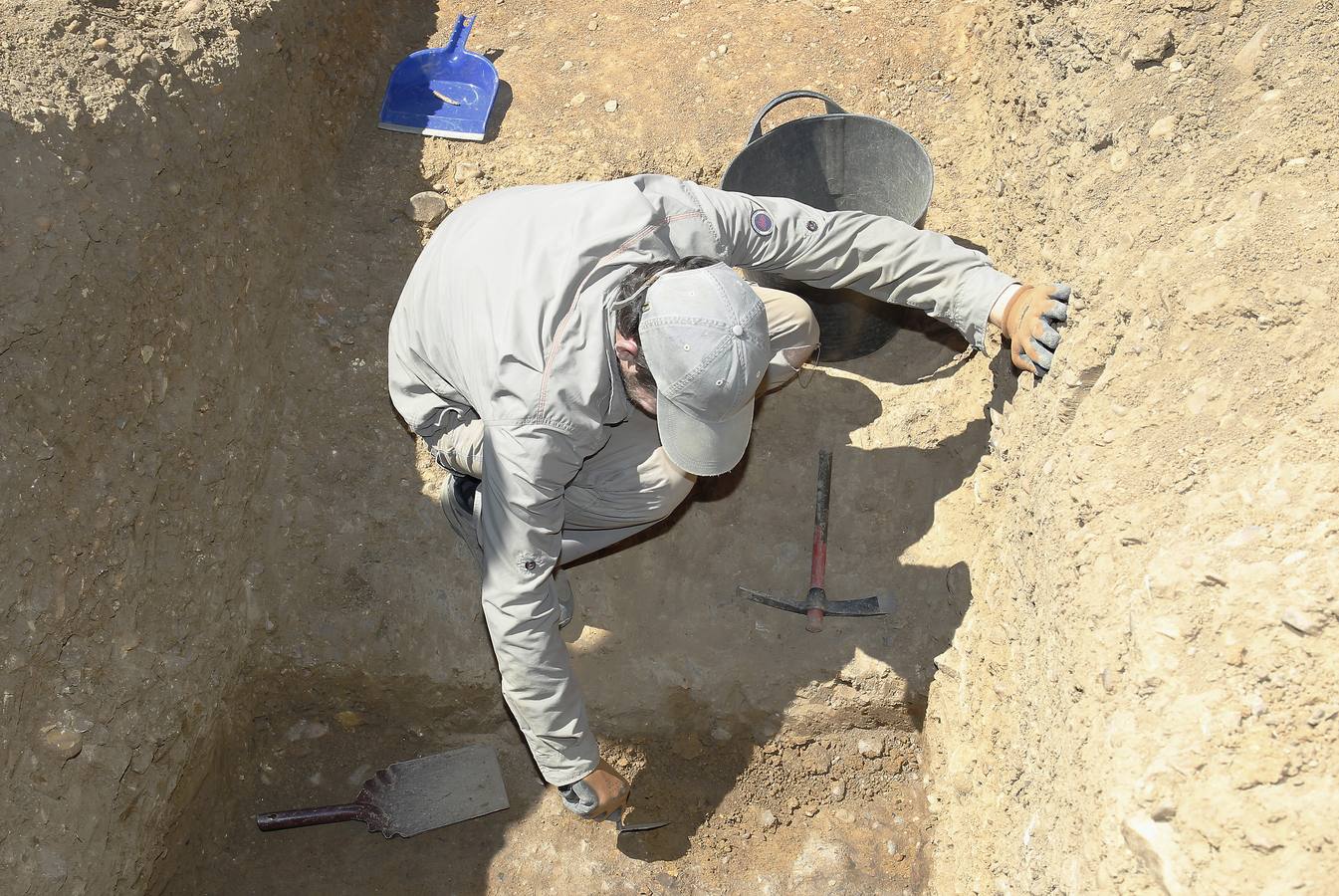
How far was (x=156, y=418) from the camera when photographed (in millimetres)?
2738

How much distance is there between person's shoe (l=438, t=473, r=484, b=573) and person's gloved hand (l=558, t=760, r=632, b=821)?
0.66 meters

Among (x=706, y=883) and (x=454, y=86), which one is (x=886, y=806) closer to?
(x=706, y=883)

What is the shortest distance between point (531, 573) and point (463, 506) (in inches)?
27.1

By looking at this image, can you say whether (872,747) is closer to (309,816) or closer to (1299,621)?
(1299,621)

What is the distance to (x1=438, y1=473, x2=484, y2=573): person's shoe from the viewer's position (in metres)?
2.85

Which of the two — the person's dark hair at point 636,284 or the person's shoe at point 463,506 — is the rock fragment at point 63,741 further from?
the person's dark hair at point 636,284

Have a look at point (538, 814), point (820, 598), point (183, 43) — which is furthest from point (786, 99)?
point (538, 814)

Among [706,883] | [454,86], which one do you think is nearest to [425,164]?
[454,86]

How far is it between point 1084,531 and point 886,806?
1.21 meters

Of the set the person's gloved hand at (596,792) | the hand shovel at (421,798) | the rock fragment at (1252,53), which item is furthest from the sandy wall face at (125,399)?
the rock fragment at (1252,53)

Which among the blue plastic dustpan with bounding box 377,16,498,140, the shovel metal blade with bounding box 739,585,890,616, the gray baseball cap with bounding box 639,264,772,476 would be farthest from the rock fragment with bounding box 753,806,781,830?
the blue plastic dustpan with bounding box 377,16,498,140

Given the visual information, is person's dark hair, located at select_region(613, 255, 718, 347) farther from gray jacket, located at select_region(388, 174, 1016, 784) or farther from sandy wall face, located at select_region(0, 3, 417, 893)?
sandy wall face, located at select_region(0, 3, 417, 893)

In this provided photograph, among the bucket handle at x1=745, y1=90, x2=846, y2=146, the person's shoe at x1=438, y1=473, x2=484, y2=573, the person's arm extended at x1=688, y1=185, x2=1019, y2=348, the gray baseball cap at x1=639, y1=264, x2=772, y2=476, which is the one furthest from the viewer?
the bucket handle at x1=745, y1=90, x2=846, y2=146

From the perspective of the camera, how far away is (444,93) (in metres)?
3.82
